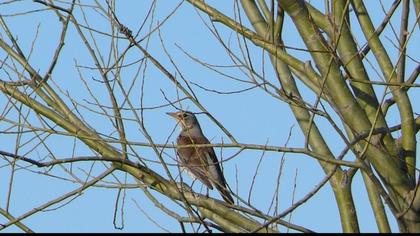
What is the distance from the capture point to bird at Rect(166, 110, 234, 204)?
6434 millimetres

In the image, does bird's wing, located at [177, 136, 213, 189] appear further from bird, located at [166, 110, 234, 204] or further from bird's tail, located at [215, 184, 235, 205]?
bird's tail, located at [215, 184, 235, 205]

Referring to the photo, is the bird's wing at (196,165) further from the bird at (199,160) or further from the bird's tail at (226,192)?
the bird's tail at (226,192)

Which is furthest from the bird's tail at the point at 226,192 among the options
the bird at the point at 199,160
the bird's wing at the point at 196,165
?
the bird's wing at the point at 196,165

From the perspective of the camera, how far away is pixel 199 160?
806 cm

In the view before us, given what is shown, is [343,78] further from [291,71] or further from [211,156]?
[211,156]

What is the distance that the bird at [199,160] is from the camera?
643 cm

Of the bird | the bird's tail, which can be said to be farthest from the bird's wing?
the bird's tail

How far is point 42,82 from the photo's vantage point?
6.79 metres

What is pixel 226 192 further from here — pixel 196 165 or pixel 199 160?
pixel 196 165

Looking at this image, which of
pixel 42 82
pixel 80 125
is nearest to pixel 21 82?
pixel 42 82

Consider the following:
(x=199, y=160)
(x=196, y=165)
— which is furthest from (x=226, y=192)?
(x=196, y=165)

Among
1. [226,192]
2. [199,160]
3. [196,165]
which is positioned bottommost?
[196,165]

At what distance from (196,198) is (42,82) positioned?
1443 millimetres

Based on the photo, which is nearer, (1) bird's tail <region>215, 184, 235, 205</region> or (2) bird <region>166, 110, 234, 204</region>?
(1) bird's tail <region>215, 184, 235, 205</region>
